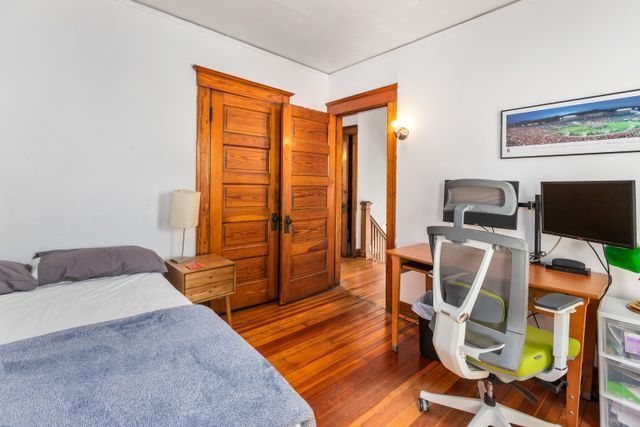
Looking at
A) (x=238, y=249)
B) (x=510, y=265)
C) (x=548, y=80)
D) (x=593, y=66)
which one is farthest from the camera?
(x=238, y=249)

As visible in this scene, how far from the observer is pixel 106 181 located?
2516mm

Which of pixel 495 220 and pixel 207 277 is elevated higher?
pixel 495 220

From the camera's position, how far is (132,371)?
3.65 ft

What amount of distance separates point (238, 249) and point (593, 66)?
318 cm

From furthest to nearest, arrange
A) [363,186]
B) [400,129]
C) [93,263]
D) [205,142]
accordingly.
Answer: [363,186] → [400,129] → [205,142] → [93,263]

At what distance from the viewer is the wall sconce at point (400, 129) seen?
316 cm

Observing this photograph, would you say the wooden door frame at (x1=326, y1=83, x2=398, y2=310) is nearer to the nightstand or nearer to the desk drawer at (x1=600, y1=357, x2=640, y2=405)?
the nightstand

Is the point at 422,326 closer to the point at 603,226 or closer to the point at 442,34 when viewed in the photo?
the point at 603,226

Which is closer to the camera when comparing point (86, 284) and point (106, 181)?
point (86, 284)

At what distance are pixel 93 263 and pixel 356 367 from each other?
195 centimetres

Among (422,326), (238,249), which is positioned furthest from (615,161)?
(238,249)

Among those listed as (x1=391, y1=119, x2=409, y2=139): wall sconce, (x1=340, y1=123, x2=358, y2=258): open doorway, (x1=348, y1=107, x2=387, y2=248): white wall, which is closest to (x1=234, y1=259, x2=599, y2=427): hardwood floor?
(x1=391, y1=119, x2=409, y2=139): wall sconce

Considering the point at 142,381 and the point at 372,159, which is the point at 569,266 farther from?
the point at 372,159

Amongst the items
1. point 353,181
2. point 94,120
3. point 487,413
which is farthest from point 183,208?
point 353,181
